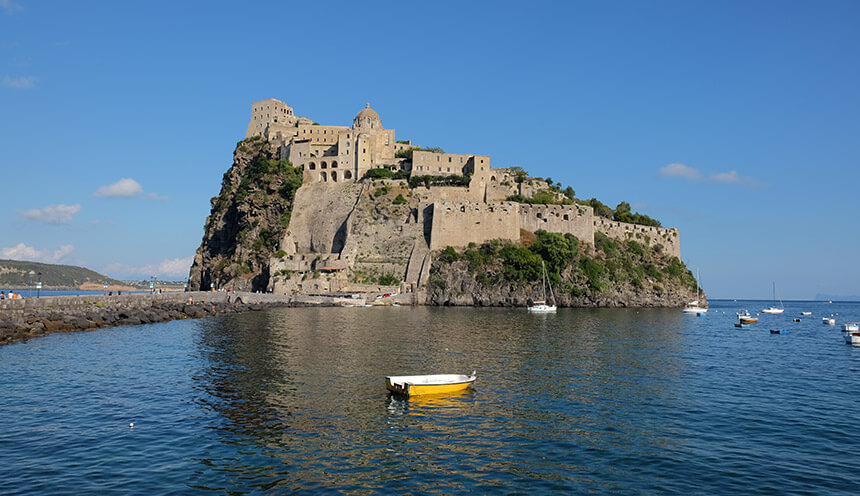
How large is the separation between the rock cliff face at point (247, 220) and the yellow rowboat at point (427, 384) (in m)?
57.8

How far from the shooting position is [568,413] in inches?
652

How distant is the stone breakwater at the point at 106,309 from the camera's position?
34569 millimetres

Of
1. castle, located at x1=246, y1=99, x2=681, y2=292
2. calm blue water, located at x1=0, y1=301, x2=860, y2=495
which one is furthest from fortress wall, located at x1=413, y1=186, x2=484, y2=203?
calm blue water, located at x1=0, y1=301, x2=860, y2=495

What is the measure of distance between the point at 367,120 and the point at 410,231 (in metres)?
24.4

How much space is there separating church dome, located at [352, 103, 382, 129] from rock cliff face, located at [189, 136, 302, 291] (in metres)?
13.3

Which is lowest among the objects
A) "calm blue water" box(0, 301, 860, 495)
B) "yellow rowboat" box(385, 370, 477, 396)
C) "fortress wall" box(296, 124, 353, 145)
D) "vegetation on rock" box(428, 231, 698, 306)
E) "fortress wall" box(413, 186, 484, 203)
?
"calm blue water" box(0, 301, 860, 495)

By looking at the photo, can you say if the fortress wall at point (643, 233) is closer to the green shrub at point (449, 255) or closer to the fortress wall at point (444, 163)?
the fortress wall at point (444, 163)

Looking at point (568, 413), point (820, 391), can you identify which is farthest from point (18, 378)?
point (820, 391)

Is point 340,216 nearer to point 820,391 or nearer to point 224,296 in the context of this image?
point 224,296

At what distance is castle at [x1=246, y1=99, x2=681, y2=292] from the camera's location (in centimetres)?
7188

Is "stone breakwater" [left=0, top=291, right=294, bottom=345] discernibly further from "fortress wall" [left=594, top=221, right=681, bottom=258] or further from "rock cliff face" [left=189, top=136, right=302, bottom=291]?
"fortress wall" [left=594, top=221, right=681, bottom=258]

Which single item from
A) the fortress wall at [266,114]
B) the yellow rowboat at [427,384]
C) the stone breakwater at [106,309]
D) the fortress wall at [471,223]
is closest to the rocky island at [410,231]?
the fortress wall at [471,223]

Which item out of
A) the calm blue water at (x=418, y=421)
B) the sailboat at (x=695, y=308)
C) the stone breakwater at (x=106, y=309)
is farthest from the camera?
the sailboat at (x=695, y=308)

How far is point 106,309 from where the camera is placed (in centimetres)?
4419
